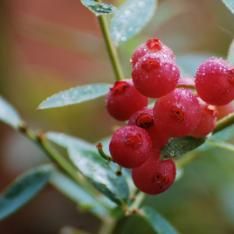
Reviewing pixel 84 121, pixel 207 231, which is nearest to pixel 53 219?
pixel 84 121

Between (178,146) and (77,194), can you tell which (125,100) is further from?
(77,194)

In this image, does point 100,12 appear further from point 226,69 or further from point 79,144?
point 79,144

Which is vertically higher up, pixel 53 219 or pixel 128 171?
pixel 128 171

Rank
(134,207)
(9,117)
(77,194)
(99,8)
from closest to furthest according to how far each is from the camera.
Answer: (99,8), (134,207), (9,117), (77,194)

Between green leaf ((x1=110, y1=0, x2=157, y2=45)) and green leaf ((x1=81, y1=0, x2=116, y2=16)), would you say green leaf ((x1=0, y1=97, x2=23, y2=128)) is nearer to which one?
green leaf ((x1=110, y1=0, x2=157, y2=45))

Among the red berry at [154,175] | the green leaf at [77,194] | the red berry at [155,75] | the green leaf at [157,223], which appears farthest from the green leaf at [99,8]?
the green leaf at [77,194]

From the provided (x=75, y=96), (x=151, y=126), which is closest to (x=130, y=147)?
(x=151, y=126)
